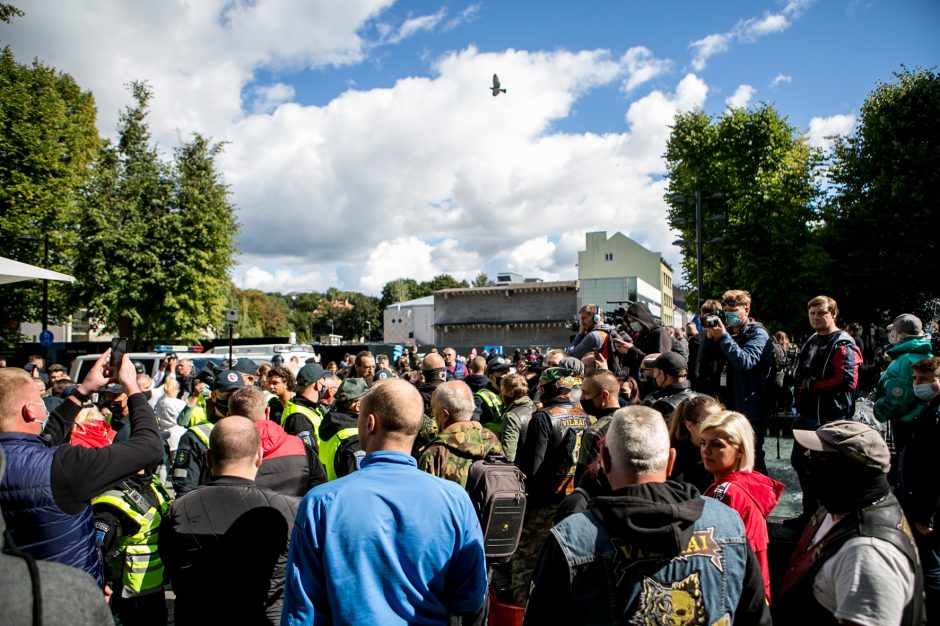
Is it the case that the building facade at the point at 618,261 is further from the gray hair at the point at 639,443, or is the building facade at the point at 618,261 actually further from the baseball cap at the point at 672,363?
the gray hair at the point at 639,443

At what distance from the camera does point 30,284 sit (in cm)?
2675

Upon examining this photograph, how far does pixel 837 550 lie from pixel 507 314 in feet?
226

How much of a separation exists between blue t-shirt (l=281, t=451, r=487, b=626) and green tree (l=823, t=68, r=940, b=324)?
22879mm

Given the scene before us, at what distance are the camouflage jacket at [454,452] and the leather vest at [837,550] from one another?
6.45 feet

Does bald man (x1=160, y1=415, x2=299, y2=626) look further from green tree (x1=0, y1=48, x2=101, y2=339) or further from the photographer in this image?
green tree (x1=0, y1=48, x2=101, y2=339)

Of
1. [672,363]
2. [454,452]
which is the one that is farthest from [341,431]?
Answer: [672,363]

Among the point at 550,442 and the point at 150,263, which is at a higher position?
A: the point at 150,263

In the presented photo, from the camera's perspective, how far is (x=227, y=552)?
283 cm

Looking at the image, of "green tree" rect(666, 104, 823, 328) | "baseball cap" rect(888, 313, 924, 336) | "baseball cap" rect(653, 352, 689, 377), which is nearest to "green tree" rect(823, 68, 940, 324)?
"green tree" rect(666, 104, 823, 328)

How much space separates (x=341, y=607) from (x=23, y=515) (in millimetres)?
1713

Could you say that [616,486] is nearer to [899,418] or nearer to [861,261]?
[899,418]

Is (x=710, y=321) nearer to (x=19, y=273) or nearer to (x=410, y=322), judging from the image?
(x=19, y=273)

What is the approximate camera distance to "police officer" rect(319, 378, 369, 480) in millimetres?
4641

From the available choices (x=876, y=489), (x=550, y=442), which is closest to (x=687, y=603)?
(x=876, y=489)
